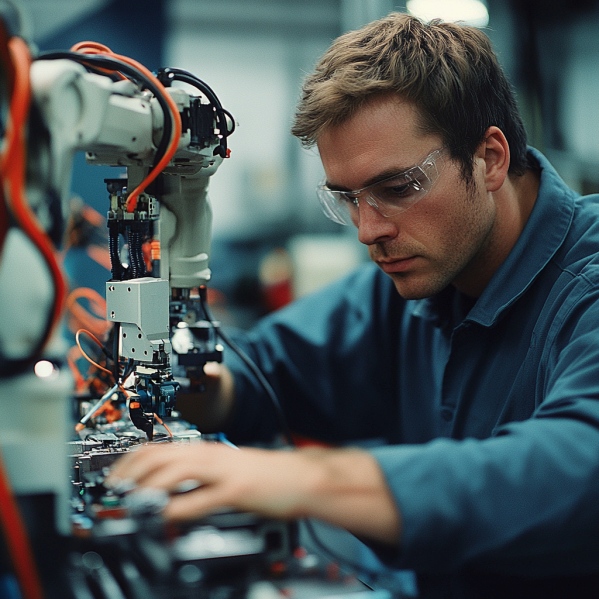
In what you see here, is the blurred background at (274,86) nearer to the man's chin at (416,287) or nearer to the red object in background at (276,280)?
the red object in background at (276,280)

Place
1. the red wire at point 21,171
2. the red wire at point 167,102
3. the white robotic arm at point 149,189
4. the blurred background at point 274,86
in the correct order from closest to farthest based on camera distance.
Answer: the red wire at point 21,171
the white robotic arm at point 149,189
the red wire at point 167,102
the blurred background at point 274,86

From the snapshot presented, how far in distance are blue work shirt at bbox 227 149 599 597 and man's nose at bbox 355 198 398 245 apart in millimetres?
232

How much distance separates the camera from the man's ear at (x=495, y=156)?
56.4 inches

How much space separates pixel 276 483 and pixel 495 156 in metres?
0.96

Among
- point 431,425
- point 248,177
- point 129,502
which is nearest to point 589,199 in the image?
point 431,425

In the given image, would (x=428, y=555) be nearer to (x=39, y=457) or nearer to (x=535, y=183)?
(x=39, y=457)

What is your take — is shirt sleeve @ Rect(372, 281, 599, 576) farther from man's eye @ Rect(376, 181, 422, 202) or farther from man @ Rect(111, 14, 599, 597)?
man's eye @ Rect(376, 181, 422, 202)

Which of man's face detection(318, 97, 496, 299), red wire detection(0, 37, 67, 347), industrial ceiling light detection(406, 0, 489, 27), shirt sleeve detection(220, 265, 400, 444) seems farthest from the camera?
industrial ceiling light detection(406, 0, 489, 27)

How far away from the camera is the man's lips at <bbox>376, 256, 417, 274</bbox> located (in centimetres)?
141

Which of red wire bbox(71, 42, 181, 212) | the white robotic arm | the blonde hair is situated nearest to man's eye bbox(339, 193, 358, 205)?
the blonde hair

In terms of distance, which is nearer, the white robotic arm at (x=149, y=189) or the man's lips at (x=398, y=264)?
the white robotic arm at (x=149, y=189)

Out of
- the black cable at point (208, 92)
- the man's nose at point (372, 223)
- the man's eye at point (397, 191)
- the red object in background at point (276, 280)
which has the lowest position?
the red object in background at point (276, 280)

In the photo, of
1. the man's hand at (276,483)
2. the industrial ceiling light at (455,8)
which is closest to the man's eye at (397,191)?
the man's hand at (276,483)

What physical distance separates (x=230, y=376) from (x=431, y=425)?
0.48m
